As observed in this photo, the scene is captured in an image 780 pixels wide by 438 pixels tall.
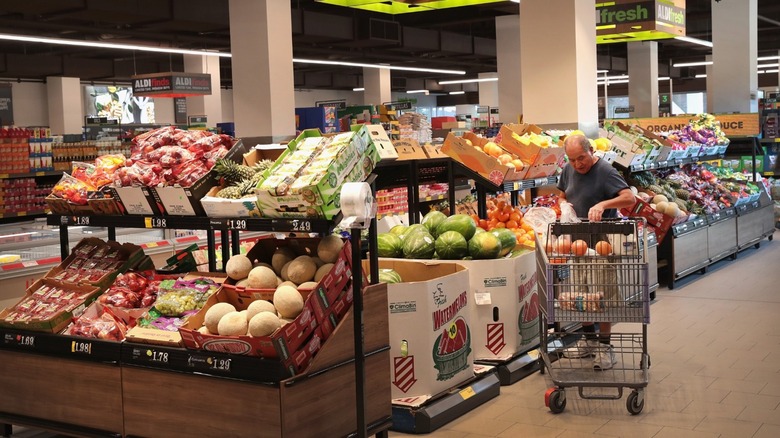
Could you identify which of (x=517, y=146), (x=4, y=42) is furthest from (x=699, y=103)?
(x=517, y=146)

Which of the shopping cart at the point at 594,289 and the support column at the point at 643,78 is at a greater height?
the support column at the point at 643,78

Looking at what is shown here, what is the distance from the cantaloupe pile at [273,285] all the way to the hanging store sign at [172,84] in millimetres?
13890

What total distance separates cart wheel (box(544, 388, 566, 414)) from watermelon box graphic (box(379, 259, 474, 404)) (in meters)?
0.52

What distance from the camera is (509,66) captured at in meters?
18.4

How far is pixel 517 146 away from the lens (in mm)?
7262

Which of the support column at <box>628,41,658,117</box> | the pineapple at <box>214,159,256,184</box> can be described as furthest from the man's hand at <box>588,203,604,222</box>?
the support column at <box>628,41,658,117</box>

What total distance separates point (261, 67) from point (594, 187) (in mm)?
5843

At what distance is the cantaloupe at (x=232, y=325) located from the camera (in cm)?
374

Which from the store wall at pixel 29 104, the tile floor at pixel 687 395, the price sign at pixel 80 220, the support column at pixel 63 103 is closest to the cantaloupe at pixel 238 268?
the price sign at pixel 80 220

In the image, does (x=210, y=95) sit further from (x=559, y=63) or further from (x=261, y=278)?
(x=261, y=278)

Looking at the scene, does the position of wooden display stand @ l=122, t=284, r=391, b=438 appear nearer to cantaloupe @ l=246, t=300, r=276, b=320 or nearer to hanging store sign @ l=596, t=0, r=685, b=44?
cantaloupe @ l=246, t=300, r=276, b=320

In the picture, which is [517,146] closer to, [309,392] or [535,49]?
[535,49]

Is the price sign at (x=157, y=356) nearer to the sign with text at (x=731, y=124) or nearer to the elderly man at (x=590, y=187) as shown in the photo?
the elderly man at (x=590, y=187)

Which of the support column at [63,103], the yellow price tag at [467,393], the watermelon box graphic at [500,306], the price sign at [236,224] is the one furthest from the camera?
the support column at [63,103]
